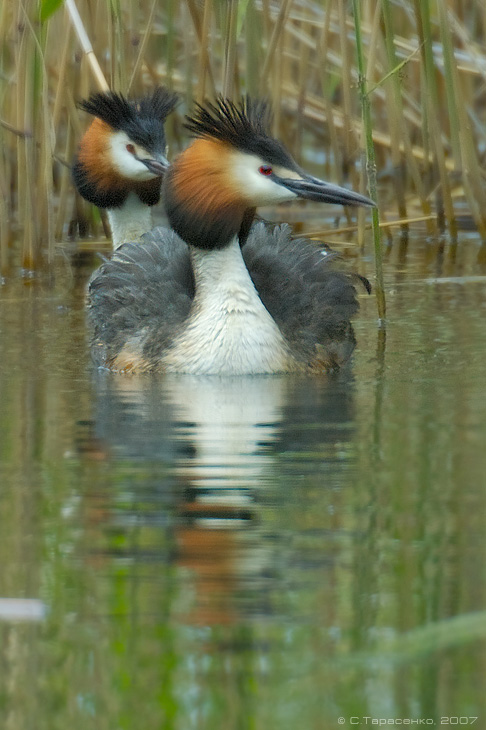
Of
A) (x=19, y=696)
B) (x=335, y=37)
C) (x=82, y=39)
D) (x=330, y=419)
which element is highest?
(x=335, y=37)

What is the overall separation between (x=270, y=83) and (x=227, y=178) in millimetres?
4432

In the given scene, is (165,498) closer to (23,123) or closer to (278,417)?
(278,417)

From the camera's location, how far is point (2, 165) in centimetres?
784

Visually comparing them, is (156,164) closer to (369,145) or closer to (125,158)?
(125,158)

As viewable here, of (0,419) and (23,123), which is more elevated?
(23,123)

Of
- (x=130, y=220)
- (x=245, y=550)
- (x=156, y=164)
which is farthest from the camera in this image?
(x=130, y=220)

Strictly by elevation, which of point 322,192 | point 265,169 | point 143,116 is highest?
point 143,116

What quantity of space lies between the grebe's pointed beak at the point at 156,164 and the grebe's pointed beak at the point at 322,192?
2324mm

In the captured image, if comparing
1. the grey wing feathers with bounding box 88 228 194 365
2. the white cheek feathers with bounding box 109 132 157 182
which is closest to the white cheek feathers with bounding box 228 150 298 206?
the grey wing feathers with bounding box 88 228 194 365

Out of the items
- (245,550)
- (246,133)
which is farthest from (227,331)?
(245,550)

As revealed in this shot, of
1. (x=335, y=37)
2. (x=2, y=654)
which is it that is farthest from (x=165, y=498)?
(x=335, y=37)

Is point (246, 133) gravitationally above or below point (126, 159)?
below

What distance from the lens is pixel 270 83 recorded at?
33.4 feet

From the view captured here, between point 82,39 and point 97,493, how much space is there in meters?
4.31
